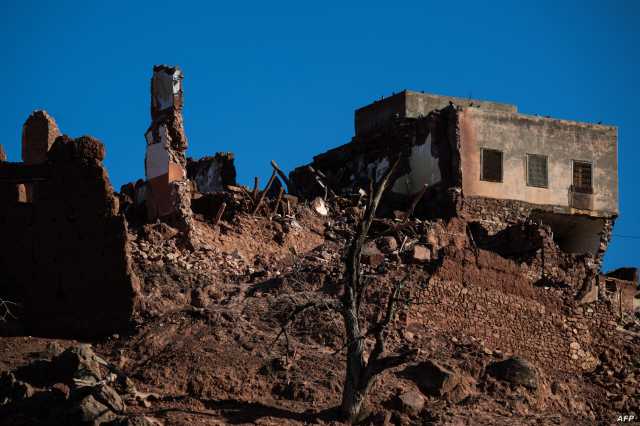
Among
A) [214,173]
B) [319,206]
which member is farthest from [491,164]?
[214,173]

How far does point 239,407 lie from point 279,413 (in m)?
0.64

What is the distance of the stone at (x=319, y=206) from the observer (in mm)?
30297

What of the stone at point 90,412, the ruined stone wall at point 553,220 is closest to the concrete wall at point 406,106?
the ruined stone wall at point 553,220

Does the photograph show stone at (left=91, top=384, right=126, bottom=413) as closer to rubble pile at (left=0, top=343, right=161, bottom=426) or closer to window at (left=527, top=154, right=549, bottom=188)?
rubble pile at (left=0, top=343, right=161, bottom=426)

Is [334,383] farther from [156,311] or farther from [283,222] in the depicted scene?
[283,222]

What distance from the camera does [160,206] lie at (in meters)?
27.3

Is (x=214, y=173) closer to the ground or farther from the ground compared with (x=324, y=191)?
farther from the ground

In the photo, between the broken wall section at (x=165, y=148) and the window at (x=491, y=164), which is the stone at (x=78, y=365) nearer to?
the broken wall section at (x=165, y=148)

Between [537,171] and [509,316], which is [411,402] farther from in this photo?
[537,171]

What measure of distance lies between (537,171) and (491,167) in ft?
4.19

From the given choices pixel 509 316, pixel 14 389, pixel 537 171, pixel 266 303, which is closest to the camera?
pixel 14 389

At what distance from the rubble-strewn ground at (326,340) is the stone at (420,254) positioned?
3 centimetres

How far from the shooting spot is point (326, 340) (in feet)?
79.7

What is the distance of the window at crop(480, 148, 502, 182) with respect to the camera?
31.9 meters
